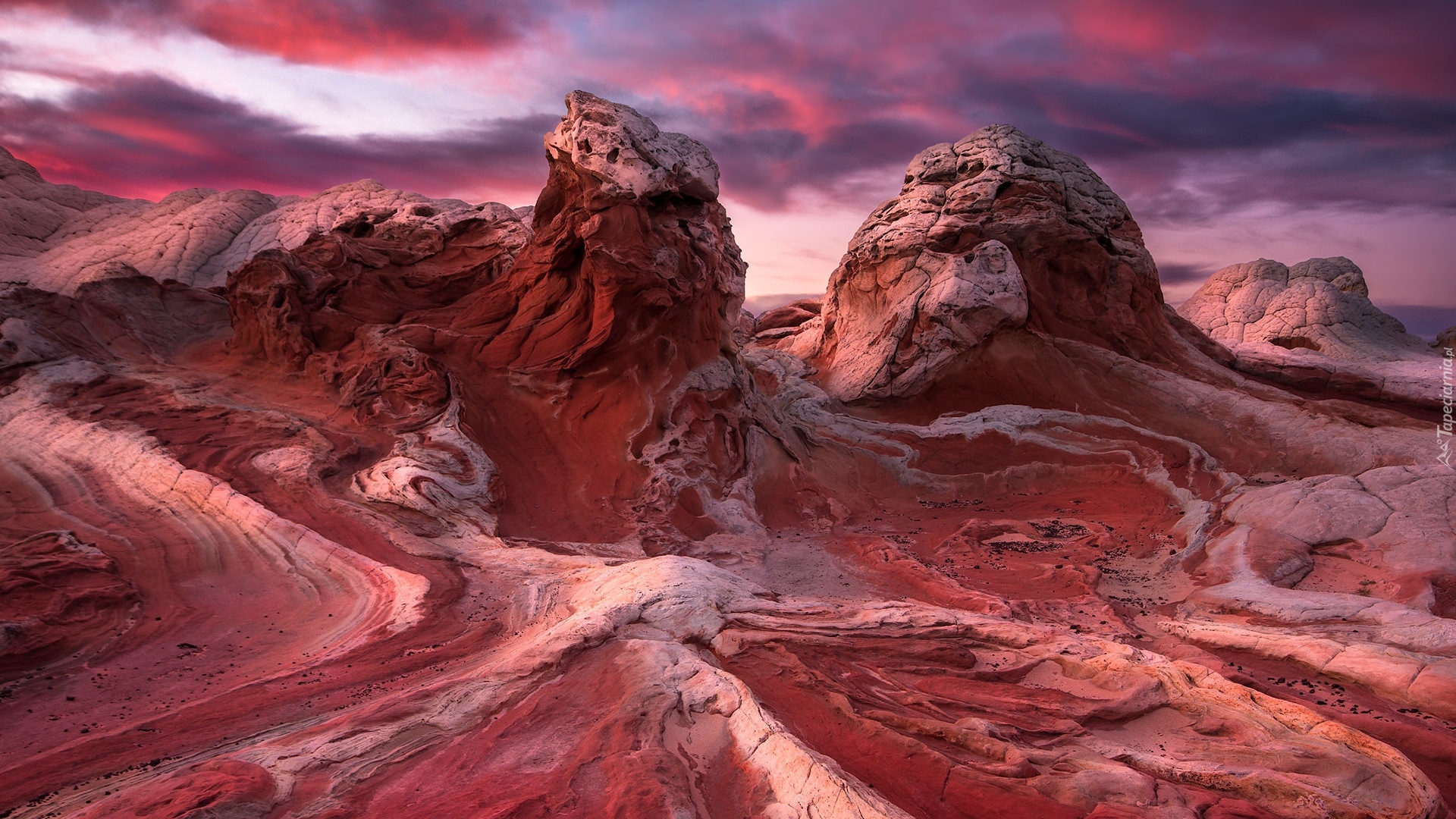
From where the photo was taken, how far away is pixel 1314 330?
2095 centimetres

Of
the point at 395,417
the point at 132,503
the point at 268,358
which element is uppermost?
the point at 268,358

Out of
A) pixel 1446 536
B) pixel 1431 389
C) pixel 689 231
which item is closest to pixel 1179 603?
pixel 1446 536

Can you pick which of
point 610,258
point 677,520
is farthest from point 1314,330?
point 610,258

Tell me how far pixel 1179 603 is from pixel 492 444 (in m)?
8.69

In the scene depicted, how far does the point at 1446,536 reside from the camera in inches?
312

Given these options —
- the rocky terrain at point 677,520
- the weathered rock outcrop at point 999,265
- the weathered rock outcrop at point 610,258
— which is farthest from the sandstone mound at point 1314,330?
the weathered rock outcrop at point 610,258

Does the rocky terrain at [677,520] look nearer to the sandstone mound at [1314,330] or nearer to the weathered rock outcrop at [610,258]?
the weathered rock outcrop at [610,258]

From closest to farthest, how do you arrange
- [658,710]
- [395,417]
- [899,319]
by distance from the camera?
1. [658,710]
2. [395,417]
3. [899,319]

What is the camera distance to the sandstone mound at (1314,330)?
16.9 meters

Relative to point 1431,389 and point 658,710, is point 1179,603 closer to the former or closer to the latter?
point 658,710
